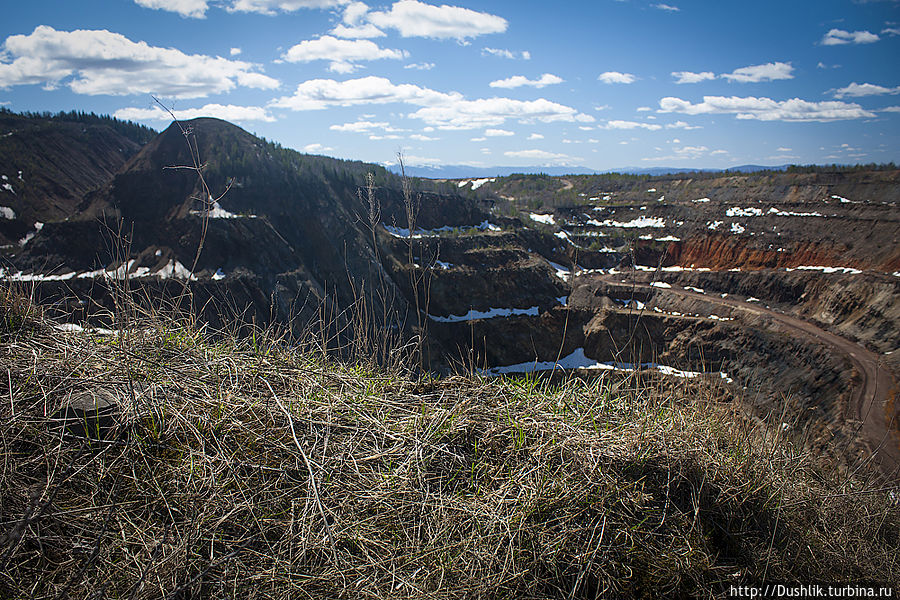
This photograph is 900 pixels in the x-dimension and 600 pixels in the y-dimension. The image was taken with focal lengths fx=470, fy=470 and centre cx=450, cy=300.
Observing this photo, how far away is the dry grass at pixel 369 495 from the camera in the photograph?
1.69 meters

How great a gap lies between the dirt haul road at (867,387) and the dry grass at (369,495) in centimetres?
960

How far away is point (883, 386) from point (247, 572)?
82.6 feet

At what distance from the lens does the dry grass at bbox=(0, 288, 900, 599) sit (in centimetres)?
Answer: 169

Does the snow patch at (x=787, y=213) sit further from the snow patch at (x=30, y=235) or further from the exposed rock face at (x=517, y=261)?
the snow patch at (x=30, y=235)

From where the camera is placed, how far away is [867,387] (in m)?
19.1

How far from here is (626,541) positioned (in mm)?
1860

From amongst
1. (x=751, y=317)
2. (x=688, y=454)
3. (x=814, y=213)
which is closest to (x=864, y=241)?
(x=814, y=213)

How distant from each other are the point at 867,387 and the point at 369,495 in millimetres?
24558

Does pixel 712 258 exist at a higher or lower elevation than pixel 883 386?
higher

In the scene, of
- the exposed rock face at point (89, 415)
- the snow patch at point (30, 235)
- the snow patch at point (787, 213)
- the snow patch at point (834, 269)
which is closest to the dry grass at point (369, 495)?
the exposed rock face at point (89, 415)

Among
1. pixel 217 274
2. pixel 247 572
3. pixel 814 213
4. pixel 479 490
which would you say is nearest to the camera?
pixel 247 572

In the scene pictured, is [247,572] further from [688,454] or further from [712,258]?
[712,258]

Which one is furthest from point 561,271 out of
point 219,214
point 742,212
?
point 219,214

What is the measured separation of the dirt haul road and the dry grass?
31.5 ft
